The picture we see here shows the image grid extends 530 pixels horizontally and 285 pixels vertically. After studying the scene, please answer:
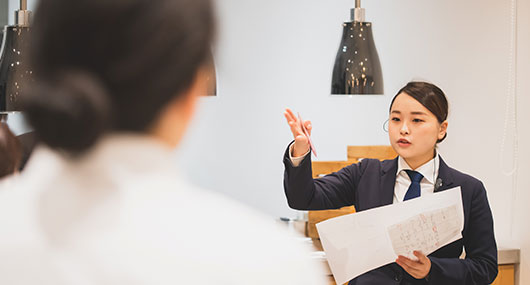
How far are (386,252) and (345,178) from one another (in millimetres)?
389

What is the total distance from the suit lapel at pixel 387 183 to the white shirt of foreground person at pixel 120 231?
6.18 ft

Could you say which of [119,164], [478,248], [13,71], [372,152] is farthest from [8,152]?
[372,152]

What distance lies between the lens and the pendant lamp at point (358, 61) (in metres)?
2.80

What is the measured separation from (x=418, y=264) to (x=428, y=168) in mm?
372

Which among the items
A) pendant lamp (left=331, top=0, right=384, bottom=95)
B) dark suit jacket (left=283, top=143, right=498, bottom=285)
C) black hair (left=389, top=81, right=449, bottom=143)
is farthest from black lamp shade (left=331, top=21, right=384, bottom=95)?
dark suit jacket (left=283, top=143, right=498, bottom=285)

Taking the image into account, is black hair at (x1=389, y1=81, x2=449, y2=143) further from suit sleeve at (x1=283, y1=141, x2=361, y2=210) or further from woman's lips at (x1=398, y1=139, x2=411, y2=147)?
suit sleeve at (x1=283, y1=141, x2=361, y2=210)

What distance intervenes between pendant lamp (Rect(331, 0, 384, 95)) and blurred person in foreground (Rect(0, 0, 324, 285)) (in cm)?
219

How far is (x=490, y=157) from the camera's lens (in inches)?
155

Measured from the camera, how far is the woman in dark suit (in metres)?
2.42

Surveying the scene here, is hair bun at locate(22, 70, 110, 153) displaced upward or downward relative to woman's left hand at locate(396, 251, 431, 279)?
upward

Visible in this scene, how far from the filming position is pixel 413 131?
8.20 feet

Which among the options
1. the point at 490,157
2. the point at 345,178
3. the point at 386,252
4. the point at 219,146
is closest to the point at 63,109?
the point at 386,252

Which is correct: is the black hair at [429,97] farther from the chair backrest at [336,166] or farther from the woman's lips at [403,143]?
the chair backrest at [336,166]

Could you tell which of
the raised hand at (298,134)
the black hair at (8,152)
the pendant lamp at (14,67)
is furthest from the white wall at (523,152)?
Answer: the black hair at (8,152)
